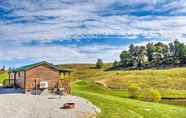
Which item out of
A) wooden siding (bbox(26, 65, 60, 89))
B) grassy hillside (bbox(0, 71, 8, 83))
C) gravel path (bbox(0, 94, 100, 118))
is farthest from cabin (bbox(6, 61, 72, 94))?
grassy hillside (bbox(0, 71, 8, 83))

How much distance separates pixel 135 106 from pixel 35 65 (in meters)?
19.6

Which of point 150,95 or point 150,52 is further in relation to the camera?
point 150,52

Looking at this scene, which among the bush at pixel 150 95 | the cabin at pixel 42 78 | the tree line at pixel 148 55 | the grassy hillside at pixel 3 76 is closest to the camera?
the cabin at pixel 42 78

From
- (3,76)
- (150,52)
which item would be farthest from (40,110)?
(150,52)

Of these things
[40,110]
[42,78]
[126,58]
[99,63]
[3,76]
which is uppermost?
[126,58]

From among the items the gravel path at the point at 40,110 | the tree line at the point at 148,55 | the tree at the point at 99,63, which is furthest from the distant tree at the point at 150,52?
the gravel path at the point at 40,110

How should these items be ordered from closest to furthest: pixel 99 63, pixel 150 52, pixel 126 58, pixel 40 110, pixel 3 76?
pixel 40 110
pixel 3 76
pixel 150 52
pixel 126 58
pixel 99 63

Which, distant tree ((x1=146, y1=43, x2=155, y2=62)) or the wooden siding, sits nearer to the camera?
the wooden siding

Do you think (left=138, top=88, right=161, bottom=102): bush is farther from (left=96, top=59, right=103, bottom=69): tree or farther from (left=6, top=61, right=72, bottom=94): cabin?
(left=96, top=59, right=103, bottom=69): tree

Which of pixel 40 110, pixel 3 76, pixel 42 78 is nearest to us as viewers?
pixel 40 110

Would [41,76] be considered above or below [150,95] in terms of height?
above

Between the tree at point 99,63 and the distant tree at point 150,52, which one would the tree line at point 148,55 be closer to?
the distant tree at point 150,52

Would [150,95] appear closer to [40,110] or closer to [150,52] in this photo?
[40,110]

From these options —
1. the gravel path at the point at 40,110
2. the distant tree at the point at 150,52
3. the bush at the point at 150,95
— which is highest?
the distant tree at the point at 150,52
